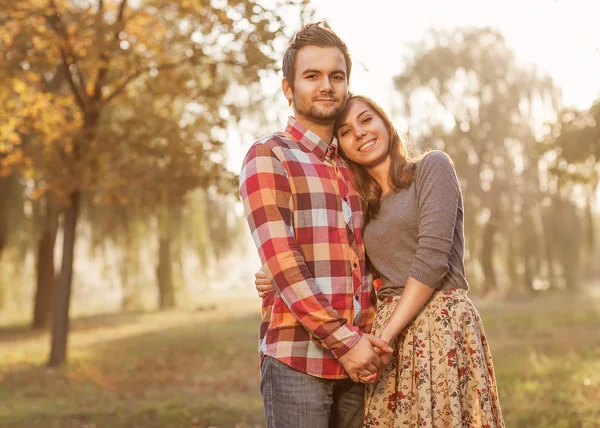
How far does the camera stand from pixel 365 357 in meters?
2.21

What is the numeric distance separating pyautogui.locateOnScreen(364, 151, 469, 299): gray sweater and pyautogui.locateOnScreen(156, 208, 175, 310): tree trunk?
11202 millimetres

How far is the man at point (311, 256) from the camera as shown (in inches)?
88.8

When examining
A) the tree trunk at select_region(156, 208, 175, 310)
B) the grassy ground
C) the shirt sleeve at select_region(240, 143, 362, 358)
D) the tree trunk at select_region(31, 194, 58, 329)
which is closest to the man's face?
the shirt sleeve at select_region(240, 143, 362, 358)

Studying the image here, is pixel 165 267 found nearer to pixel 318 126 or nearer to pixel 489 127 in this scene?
pixel 489 127

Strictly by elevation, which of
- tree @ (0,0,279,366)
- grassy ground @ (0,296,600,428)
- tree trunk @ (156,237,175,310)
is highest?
tree @ (0,0,279,366)

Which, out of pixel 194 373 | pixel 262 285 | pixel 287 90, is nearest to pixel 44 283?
pixel 194 373

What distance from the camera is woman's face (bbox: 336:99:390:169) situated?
2.64 metres

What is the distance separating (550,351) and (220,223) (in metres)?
8.71

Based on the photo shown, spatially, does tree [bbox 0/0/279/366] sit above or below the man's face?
above

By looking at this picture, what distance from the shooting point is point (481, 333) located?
250 cm

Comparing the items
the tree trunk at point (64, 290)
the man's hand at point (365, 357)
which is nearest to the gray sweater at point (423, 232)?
the man's hand at point (365, 357)

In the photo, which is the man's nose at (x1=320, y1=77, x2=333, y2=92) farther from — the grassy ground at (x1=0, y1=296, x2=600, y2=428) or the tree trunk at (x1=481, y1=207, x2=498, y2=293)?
the tree trunk at (x1=481, y1=207, x2=498, y2=293)

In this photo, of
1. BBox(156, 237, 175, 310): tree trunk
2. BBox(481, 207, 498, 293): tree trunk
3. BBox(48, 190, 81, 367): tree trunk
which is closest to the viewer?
BBox(48, 190, 81, 367): tree trunk

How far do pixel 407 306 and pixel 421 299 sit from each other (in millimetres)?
62
